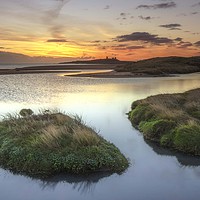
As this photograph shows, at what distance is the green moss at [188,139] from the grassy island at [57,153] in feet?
14.2

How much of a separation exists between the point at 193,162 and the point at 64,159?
7361 mm

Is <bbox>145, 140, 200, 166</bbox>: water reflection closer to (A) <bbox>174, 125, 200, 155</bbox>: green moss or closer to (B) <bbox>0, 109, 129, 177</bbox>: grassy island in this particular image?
(A) <bbox>174, 125, 200, 155</bbox>: green moss

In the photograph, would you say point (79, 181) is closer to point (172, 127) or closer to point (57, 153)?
point (57, 153)

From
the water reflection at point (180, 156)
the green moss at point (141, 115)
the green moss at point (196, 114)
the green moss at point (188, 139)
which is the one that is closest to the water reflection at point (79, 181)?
the water reflection at point (180, 156)

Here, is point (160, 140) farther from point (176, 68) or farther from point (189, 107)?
point (176, 68)

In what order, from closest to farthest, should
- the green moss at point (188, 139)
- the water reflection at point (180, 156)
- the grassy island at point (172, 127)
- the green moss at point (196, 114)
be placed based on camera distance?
the water reflection at point (180, 156) → the green moss at point (188, 139) → the grassy island at point (172, 127) → the green moss at point (196, 114)

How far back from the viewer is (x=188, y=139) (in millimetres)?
22422

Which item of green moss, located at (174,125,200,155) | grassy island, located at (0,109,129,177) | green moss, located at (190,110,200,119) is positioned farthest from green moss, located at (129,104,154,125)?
grassy island, located at (0,109,129,177)

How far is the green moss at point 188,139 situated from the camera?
Answer: 21.7 m

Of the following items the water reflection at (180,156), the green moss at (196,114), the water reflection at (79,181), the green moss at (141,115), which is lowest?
the water reflection at (79,181)

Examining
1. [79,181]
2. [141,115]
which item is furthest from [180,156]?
[141,115]

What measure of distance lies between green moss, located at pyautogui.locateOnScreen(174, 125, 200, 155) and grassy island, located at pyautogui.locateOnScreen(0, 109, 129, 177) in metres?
4.32

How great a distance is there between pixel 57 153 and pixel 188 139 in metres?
8.63

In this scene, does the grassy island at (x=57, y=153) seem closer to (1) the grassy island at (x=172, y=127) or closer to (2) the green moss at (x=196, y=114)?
(1) the grassy island at (x=172, y=127)
